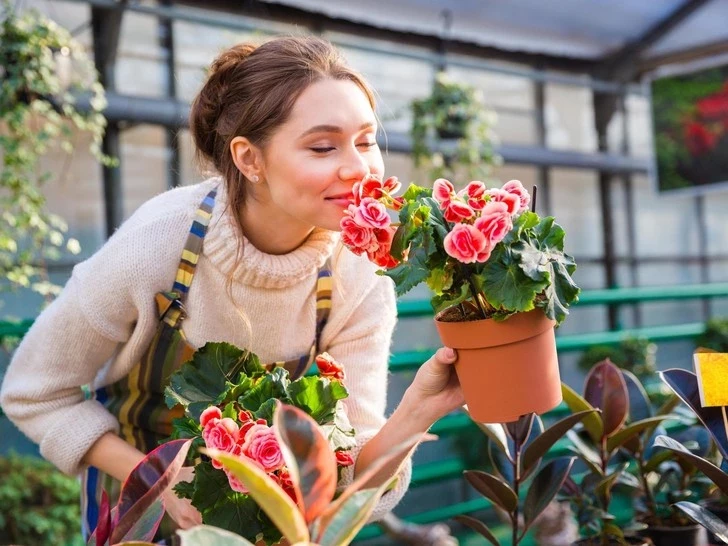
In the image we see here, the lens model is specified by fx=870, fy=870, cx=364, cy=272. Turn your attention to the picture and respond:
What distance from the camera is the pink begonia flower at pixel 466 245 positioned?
112 cm

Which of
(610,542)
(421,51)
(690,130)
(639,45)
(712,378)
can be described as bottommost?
(610,542)

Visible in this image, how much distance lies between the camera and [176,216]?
1.55 meters

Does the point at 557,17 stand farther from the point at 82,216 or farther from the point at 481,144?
the point at 82,216

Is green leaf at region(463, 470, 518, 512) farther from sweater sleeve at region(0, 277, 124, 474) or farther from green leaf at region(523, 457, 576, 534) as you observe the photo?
sweater sleeve at region(0, 277, 124, 474)

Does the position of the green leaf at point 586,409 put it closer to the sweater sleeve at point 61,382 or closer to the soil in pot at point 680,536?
the soil in pot at point 680,536

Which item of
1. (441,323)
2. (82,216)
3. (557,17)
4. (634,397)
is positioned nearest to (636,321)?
(557,17)

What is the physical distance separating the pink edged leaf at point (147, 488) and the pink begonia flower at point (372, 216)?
0.38 m

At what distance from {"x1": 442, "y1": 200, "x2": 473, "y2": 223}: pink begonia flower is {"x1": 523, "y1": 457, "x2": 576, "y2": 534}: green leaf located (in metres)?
0.59

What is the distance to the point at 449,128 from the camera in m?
7.15

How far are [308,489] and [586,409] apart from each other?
2.94 feet

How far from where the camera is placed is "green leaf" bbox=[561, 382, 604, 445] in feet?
5.28

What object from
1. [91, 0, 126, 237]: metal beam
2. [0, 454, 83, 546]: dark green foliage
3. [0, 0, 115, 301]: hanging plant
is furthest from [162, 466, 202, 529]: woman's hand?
[91, 0, 126, 237]: metal beam

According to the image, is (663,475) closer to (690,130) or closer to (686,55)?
(690,130)

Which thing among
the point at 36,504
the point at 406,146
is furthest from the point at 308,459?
the point at 406,146
